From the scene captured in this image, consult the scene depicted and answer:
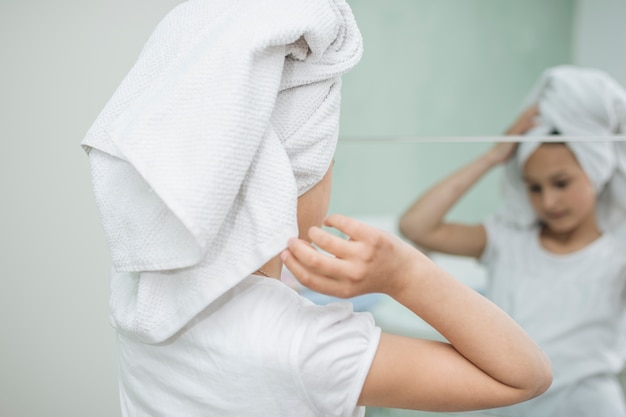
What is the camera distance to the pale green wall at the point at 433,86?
1192mm

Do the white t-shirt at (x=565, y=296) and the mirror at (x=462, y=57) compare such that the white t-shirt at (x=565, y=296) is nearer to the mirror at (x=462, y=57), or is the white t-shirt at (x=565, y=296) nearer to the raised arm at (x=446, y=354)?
the mirror at (x=462, y=57)

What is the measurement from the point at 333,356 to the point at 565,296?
737 mm

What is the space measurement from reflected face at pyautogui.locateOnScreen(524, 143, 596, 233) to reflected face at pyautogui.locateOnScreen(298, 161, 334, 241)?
604 millimetres

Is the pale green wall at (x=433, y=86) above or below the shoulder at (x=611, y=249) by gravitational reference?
above

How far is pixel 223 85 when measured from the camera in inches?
23.4

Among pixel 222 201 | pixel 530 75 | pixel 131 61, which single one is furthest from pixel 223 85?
pixel 131 61

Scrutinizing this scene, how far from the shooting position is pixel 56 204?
141cm

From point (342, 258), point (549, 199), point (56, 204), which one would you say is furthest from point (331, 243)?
point (56, 204)

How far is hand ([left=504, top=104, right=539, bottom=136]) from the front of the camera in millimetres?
1202

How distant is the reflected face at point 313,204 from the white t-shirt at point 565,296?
604mm

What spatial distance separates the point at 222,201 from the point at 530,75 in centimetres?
83

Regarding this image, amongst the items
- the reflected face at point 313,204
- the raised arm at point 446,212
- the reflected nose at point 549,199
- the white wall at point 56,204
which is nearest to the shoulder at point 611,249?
the reflected nose at point 549,199

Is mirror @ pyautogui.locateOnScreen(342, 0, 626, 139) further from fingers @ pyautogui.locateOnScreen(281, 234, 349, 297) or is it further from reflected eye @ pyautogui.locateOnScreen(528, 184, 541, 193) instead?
fingers @ pyautogui.locateOnScreen(281, 234, 349, 297)

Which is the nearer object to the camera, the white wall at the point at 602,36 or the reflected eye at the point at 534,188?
the white wall at the point at 602,36
